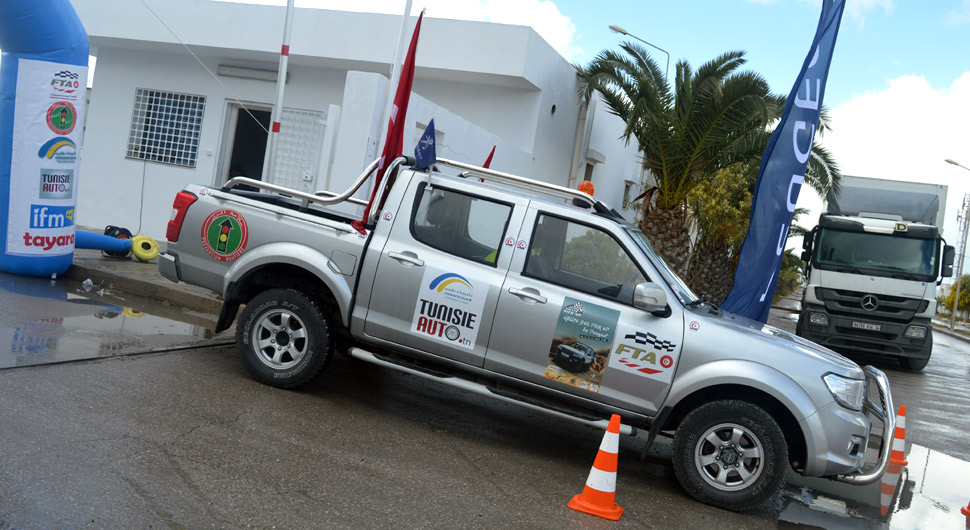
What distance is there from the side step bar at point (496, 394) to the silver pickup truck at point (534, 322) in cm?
2

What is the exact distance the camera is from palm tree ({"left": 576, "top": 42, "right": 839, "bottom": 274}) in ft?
49.1

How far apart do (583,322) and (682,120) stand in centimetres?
1113

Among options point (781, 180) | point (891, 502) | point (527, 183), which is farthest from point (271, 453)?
point (781, 180)

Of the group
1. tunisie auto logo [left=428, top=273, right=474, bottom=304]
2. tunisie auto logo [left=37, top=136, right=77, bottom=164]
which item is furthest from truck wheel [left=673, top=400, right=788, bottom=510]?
tunisie auto logo [left=37, top=136, right=77, bottom=164]

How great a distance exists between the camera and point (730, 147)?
16.2 m

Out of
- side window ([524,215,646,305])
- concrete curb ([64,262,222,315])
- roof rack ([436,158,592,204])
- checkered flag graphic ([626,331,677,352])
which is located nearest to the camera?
checkered flag graphic ([626,331,677,352])

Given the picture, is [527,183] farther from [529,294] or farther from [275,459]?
[275,459]

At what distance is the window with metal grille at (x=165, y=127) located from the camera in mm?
17203

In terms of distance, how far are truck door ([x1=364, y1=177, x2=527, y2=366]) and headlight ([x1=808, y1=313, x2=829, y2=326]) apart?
1155 cm

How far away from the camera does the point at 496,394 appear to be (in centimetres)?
567

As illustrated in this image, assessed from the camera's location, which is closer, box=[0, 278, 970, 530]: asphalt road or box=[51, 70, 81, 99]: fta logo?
box=[0, 278, 970, 530]: asphalt road

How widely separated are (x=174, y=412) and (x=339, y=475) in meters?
1.40

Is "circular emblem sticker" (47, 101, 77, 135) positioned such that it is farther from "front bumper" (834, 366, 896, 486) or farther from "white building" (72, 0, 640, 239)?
"front bumper" (834, 366, 896, 486)

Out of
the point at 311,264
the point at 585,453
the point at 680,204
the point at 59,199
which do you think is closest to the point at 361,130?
the point at 59,199
